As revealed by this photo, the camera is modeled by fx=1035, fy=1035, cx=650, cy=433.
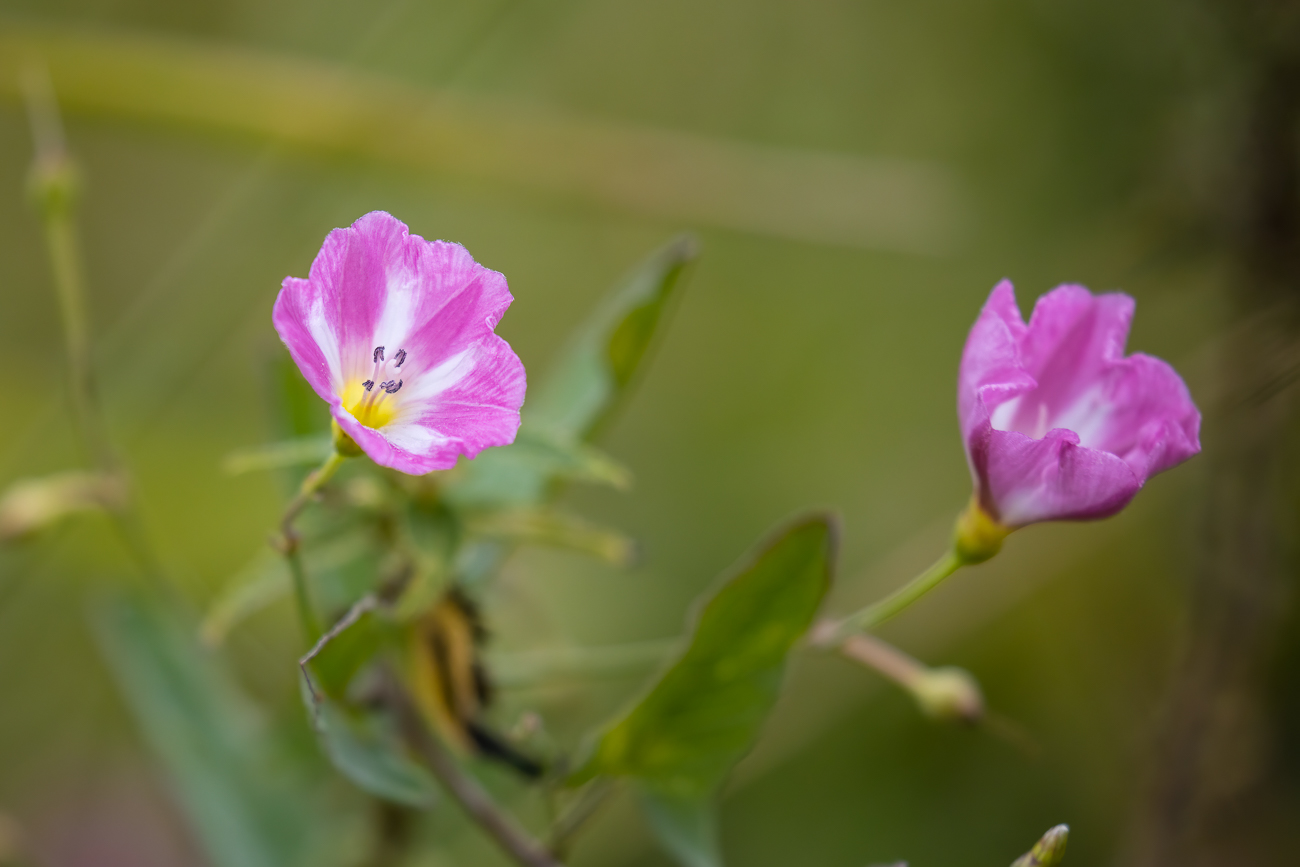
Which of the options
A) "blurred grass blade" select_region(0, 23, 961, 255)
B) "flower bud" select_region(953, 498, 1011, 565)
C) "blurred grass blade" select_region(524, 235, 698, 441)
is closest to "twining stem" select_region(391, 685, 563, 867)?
"blurred grass blade" select_region(524, 235, 698, 441)

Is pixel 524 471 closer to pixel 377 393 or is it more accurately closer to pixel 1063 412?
pixel 377 393

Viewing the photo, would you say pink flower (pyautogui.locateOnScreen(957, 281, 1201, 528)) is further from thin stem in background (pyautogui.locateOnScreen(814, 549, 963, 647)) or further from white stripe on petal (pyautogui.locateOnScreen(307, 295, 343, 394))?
white stripe on petal (pyautogui.locateOnScreen(307, 295, 343, 394))

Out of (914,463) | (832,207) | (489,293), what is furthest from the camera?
(914,463)

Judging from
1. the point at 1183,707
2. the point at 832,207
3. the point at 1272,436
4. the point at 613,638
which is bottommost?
the point at 1183,707

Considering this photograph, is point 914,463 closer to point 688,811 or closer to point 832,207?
point 832,207

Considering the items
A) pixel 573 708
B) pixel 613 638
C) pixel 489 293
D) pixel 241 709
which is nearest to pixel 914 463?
pixel 613 638

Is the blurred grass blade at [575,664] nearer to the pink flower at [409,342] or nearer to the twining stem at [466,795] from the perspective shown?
the twining stem at [466,795]
